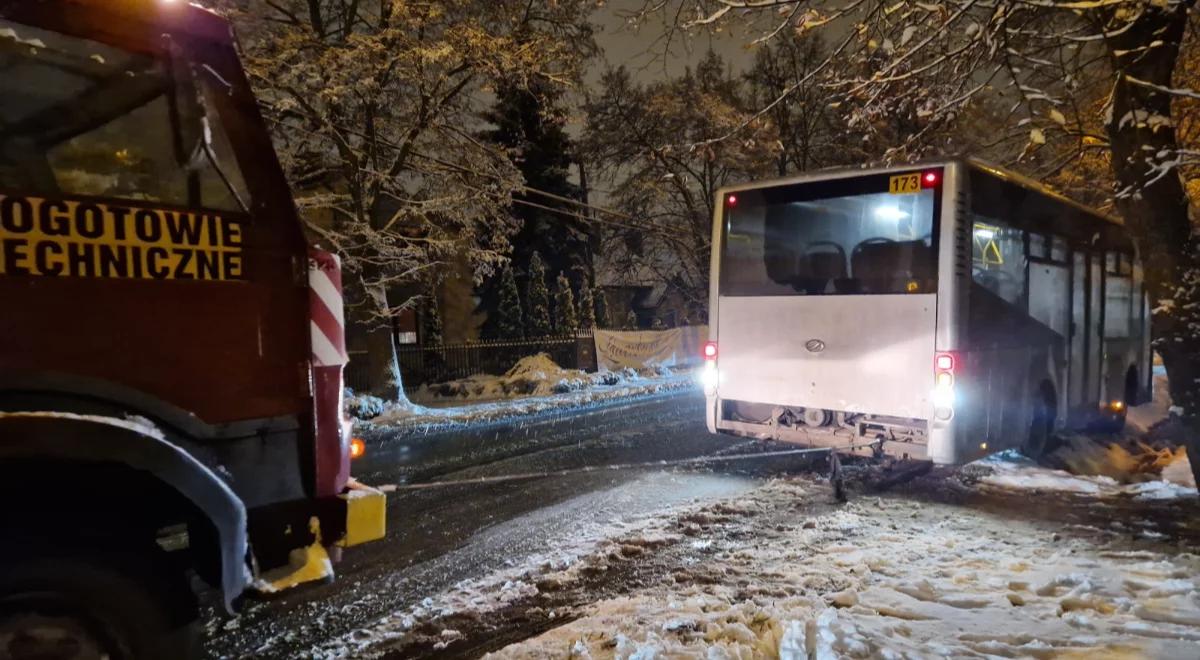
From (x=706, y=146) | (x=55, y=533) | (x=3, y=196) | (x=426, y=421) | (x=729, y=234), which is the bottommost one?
(x=426, y=421)

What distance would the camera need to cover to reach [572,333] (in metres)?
24.4

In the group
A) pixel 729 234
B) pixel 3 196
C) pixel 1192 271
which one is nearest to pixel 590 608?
pixel 3 196

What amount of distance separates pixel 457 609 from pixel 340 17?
548 inches

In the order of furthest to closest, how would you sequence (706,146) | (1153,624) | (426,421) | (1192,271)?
(426,421)
(706,146)
(1192,271)
(1153,624)

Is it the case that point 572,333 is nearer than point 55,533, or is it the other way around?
point 55,533

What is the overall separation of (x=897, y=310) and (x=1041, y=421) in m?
3.28

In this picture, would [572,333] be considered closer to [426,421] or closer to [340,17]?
[426,421]

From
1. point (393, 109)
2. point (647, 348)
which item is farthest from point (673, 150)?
point (393, 109)

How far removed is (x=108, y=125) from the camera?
2908 millimetres

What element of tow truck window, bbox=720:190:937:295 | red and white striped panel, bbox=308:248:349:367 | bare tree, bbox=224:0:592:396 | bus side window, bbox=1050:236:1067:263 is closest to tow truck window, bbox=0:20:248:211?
red and white striped panel, bbox=308:248:349:367

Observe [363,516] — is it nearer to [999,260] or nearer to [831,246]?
[831,246]

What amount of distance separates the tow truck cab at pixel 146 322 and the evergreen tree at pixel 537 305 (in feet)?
74.9

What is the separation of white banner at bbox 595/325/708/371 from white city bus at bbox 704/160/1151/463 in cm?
1378

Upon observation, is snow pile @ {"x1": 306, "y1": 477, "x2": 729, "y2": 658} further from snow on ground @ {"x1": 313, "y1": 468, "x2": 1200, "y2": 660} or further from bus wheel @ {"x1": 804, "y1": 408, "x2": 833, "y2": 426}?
bus wheel @ {"x1": 804, "y1": 408, "x2": 833, "y2": 426}
